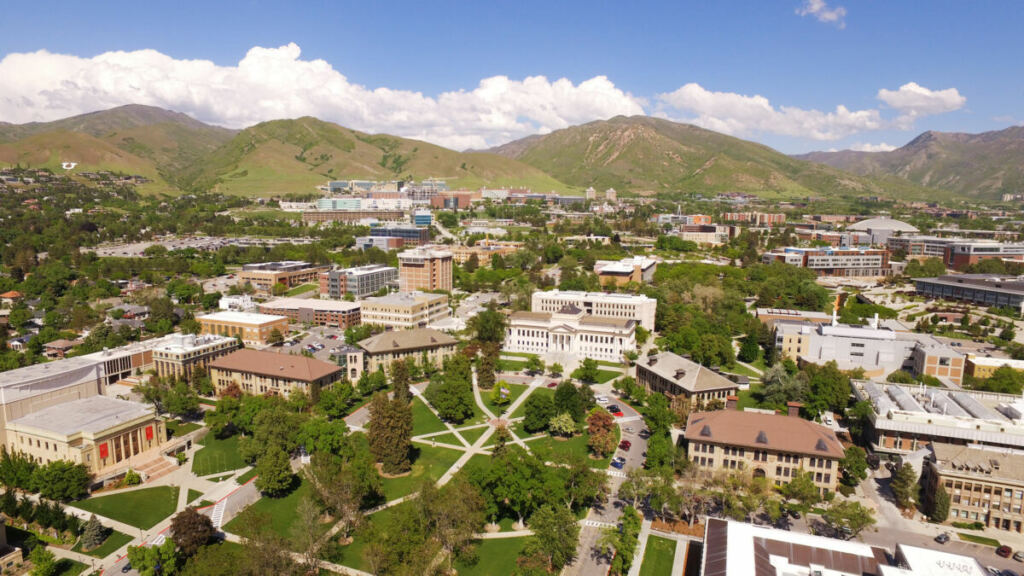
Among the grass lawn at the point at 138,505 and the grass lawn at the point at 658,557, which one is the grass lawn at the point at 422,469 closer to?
the grass lawn at the point at 138,505

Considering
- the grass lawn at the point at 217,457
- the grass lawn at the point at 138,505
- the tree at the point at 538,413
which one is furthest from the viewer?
the tree at the point at 538,413

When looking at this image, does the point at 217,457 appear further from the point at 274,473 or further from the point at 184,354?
the point at 184,354

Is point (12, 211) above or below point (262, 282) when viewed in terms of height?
above

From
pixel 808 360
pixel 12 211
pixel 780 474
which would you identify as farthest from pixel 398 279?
pixel 12 211

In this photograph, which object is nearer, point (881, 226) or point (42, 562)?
point (42, 562)

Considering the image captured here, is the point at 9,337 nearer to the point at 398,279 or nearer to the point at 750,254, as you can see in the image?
the point at 398,279

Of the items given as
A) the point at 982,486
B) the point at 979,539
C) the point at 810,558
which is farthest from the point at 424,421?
the point at 982,486

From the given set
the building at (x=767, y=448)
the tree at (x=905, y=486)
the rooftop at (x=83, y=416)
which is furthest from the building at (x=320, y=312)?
the tree at (x=905, y=486)
